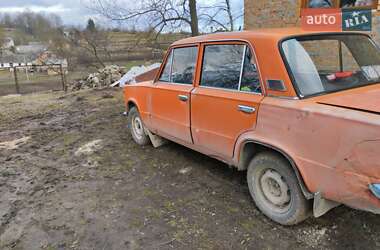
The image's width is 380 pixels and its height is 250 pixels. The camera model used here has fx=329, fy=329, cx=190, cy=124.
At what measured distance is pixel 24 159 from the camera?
527 centimetres

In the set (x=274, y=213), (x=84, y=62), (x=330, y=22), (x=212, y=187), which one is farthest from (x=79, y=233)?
(x=84, y=62)

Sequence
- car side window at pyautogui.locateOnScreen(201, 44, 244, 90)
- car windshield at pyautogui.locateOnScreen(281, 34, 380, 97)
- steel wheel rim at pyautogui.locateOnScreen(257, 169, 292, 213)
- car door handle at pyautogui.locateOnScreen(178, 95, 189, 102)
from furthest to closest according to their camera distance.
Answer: car door handle at pyautogui.locateOnScreen(178, 95, 189, 102)
car side window at pyautogui.locateOnScreen(201, 44, 244, 90)
steel wheel rim at pyautogui.locateOnScreen(257, 169, 292, 213)
car windshield at pyautogui.locateOnScreen(281, 34, 380, 97)

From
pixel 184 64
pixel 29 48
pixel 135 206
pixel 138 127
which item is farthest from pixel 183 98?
pixel 29 48

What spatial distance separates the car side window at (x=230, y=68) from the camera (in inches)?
123

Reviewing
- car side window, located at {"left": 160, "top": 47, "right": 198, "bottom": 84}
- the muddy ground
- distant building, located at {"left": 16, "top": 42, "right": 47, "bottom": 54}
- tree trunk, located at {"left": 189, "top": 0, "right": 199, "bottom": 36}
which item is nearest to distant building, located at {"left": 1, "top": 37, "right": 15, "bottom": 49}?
distant building, located at {"left": 16, "top": 42, "right": 47, "bottom": 54}

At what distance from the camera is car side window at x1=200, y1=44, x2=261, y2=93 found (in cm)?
312

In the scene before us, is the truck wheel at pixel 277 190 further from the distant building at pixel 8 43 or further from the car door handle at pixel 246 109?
the distant building at pixel 8 43

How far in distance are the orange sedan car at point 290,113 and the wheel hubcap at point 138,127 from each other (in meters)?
1.45

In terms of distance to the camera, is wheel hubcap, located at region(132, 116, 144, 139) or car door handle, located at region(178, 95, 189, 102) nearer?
car door handle, located at region(178, 95, 189, 102)

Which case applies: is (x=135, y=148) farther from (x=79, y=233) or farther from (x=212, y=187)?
(x=79, y=233)

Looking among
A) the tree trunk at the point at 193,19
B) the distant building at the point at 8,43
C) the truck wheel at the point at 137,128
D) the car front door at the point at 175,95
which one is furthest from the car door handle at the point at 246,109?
the distant building at the point at 8,43

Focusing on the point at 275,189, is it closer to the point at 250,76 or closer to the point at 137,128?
the point at 250,76

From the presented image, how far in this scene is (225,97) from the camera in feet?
10.8

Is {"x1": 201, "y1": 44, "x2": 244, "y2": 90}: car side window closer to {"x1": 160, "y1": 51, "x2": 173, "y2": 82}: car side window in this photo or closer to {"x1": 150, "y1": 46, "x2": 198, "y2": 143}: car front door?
{"x1": 150, "y1": 46, "x2": 198, "y2": 143}: car front door
